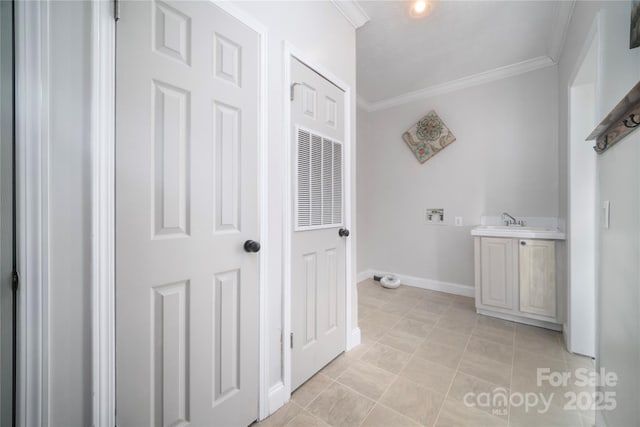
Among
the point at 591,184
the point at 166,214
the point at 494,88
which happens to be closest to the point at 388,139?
the point at 494,88

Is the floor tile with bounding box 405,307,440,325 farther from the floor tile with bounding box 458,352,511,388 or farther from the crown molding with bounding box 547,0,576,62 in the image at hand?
the crown molding with bounding box 547,0,576,62

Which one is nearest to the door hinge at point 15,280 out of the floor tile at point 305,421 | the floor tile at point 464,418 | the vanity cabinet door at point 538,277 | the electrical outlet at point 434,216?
the floor tile at point 305,421

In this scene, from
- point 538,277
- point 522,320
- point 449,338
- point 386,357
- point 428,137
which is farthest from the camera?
point 428,137

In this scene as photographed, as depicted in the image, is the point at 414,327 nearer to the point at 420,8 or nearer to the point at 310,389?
the point at 310,389

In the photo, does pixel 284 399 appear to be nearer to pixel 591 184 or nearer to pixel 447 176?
pixel 591 184

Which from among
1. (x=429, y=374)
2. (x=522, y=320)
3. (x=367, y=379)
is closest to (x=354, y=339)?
(x=367, y=379)

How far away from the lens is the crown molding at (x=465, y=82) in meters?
2.64

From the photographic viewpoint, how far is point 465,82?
3.06m

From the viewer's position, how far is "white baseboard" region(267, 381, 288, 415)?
1338 millimetres

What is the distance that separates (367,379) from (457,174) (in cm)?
268

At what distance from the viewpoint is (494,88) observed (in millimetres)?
2916

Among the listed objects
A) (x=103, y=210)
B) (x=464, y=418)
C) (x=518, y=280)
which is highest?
(x=103, y=210)

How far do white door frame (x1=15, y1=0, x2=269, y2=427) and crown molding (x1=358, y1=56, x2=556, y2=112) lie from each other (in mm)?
3407

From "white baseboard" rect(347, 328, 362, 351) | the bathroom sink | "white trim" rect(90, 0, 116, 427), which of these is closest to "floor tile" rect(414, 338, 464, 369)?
"white baseboard" rect(347, 328, 362, 351)
